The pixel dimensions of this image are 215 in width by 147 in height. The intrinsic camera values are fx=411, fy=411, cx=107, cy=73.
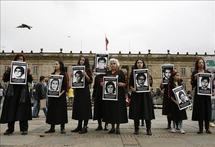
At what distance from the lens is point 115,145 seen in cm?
771

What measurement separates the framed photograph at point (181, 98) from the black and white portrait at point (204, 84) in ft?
1.48

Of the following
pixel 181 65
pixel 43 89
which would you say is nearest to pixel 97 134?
pixel 43 89

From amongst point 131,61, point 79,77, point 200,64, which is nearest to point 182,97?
point 200,64

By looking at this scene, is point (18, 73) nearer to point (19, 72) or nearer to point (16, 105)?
point (19, 72)

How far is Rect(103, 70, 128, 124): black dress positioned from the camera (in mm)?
9656

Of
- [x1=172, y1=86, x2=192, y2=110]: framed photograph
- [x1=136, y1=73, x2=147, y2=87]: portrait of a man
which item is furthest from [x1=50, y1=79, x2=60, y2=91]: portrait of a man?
[x1=172, y1=86, x2=192, y2=110]: framed photograph

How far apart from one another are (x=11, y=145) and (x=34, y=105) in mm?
8993

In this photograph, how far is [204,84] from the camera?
33.5 ft

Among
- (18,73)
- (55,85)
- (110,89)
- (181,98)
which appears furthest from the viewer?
(181,98)

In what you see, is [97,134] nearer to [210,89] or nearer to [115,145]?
[115,145]

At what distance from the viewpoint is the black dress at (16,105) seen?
9.52m

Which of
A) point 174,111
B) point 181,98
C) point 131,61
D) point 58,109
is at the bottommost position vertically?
point 174,111

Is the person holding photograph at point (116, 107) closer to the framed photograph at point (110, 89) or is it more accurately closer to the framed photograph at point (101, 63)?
the framed photograph at point (110, 89)

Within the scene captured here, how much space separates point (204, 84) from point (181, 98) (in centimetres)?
68
